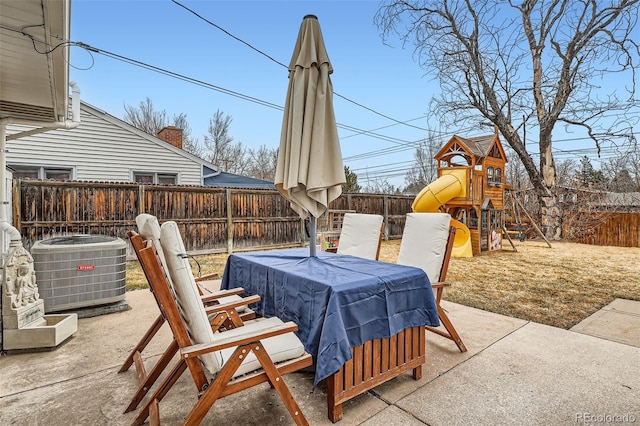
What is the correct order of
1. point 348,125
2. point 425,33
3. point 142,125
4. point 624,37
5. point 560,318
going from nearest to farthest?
point 560,318 < point 624,37 < point 425,33 < point 348,125 < point 142,125

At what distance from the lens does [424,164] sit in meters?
25.8

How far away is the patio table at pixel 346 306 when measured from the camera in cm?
185

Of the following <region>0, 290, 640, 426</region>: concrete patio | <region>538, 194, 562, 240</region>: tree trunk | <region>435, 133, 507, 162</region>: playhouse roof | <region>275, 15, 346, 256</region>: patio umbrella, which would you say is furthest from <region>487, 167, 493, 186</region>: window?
<region>275, 15, 346, 256</region>: patio umbrella

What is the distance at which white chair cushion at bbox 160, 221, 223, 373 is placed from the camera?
160 cm

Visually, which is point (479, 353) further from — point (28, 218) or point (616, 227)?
point (616, 227)

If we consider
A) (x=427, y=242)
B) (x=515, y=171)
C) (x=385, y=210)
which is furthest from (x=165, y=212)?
(x=515, y=171)

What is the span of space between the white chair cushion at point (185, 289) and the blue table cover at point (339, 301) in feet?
1.95

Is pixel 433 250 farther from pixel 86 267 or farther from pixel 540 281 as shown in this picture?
pixel 540 281

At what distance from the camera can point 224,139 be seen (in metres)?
22.1

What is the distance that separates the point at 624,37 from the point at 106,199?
1615 cm

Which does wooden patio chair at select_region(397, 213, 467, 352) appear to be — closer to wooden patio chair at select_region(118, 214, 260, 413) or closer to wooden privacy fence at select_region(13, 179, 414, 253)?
wooden patio chair at select_region(118, 214, 260, 413)

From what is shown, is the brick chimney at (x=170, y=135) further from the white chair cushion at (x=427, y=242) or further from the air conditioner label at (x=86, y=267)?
the white chair cushion at (x=427, y=242)

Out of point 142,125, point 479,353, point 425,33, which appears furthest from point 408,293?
point 142,125

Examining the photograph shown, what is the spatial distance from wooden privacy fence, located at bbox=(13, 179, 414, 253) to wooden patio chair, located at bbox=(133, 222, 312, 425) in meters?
6.39
